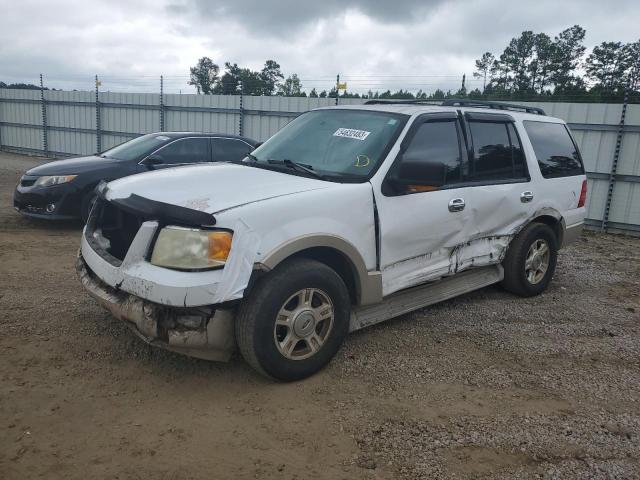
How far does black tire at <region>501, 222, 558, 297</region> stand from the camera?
5293mm

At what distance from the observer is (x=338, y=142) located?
4195mm

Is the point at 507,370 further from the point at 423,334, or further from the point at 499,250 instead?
the point at 499,250

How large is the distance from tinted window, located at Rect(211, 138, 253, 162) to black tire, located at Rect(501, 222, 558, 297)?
469 cm

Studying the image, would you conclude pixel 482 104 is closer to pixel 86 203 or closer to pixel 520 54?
pixel 86 203

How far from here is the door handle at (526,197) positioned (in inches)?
201

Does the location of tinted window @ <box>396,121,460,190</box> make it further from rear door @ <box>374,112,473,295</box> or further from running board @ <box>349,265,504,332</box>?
running board @ <box>349,265,504,332</box>

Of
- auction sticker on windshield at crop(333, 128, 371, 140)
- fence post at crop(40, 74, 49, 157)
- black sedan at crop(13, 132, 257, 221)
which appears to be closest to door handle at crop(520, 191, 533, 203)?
auction sticker on windshield at crop(333, 128, 371, 140)

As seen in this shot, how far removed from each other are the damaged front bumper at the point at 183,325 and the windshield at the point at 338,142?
4.51ft

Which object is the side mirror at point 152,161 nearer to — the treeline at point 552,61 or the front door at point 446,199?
the front door at point 446,199

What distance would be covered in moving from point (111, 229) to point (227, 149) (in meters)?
4.73

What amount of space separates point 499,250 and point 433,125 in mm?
1494

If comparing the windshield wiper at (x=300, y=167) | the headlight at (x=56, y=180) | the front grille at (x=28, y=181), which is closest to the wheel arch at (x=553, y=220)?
the windshield wiper at (x=300, y=167)

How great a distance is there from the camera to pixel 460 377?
12.4ft

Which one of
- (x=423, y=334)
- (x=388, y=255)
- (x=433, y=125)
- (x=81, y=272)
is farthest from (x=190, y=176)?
(x=423, y=334)
